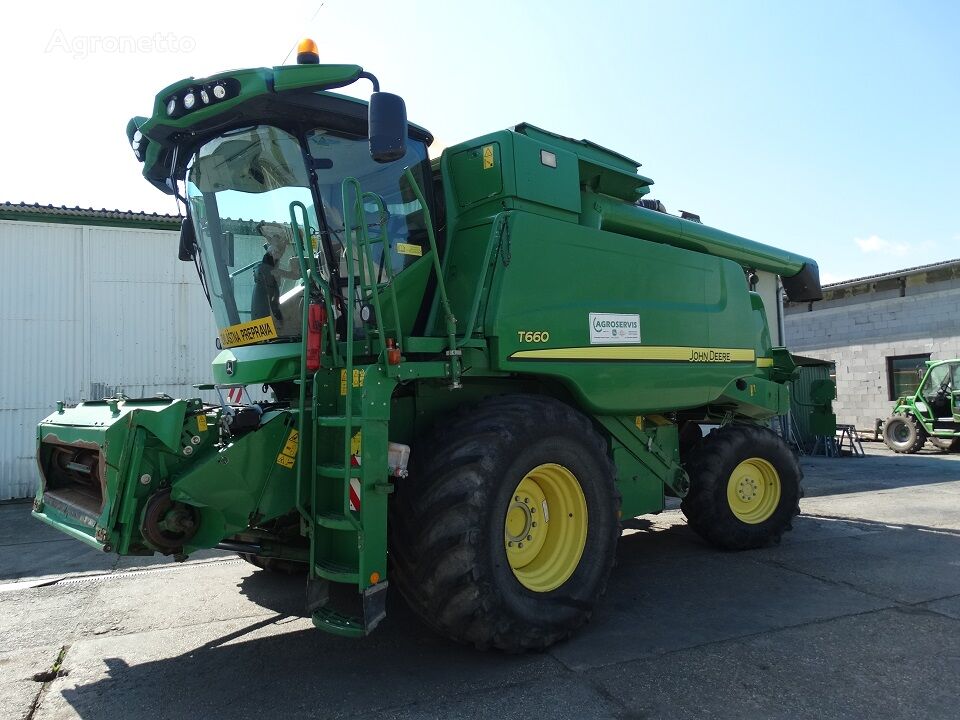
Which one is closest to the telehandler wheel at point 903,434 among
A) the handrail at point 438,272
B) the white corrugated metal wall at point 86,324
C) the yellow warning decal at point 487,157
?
the white corrugated metal wall at point 86,324

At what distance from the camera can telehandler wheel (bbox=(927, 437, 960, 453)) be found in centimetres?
1559

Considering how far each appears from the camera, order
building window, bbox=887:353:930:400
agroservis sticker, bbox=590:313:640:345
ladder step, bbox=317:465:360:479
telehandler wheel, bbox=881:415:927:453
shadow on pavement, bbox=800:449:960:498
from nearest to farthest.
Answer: ladder step, bbox=317:465:360:479 < agroservis sticker, bbox=590:313:640:345 < shadow on pavement, bbox=800:449:960:498 < telehandler wheel, bbox=881:415:927:453 < building window, bbox=887:353:930:400

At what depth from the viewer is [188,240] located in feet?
14.9

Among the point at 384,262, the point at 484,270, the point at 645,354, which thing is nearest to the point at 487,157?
the point at 484,270

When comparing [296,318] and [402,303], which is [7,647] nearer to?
[296,318]

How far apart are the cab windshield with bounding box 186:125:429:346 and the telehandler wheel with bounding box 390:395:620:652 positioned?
1.11 meters

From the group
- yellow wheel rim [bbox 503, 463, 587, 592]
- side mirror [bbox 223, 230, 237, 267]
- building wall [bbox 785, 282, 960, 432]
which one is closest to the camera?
yellow wheel rim [bbox 503, 463, 587, 592]

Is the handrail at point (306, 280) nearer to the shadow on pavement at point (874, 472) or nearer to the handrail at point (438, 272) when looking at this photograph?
the handrail at point (438, 272)

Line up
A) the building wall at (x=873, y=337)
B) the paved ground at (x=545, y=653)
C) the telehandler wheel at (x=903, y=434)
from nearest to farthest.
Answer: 1. the paved ground at (x=545, y=653)
2. the telehandler wheel at (x=903, y=434)
3. the building wall at (x=873, y=337)

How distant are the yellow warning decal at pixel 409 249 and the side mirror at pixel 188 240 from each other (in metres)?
1.39

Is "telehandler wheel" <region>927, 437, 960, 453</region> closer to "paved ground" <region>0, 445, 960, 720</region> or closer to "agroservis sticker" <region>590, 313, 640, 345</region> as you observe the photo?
"paved ground" <region>0, 445, 960, 720</region>

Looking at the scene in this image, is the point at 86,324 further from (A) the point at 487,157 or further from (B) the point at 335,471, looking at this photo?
(B) the point at 335,471

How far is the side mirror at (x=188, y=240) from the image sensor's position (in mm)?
4414

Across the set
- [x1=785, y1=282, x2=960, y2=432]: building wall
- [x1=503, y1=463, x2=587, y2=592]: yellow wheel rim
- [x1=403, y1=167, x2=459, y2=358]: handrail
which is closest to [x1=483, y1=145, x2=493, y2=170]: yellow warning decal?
[x1=403, y1=167, x2=459, y2=358]: handrail
